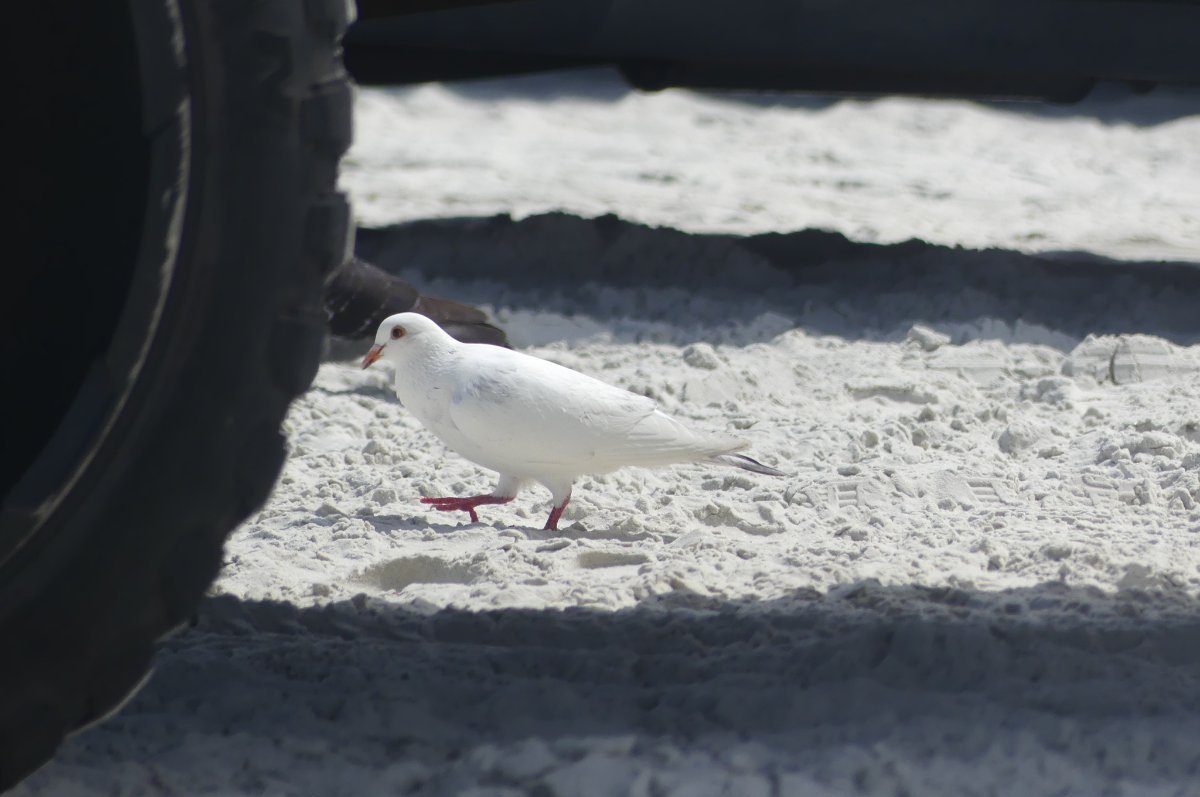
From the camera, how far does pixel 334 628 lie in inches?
89.6

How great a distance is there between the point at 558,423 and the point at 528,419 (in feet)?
0.21

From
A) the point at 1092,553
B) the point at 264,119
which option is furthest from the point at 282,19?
the point at 1092,553

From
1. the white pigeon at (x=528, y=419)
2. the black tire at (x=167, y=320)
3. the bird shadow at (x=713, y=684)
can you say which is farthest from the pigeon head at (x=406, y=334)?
the black tire at (x=167, y=320)

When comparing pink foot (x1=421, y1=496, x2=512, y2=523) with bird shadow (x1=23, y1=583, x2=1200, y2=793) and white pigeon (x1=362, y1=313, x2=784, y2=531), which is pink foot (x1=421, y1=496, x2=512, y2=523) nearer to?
white pigeon (x1=362, y1=313, x2=784, y2=531)

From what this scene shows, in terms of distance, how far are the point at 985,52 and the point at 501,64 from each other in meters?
2.00

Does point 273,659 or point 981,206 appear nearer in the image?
point 273,659

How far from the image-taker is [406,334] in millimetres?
3090

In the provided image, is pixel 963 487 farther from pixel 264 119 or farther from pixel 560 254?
pixel 560 254

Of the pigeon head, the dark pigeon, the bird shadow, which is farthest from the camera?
the dark pigeon

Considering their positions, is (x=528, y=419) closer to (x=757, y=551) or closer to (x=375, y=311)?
(x=757, y=551)

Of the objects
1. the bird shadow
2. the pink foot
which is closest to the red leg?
the pink foot

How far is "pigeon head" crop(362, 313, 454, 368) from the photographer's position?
3.07 metres

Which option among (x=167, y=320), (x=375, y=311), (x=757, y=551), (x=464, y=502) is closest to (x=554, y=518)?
(x=464, y=502)

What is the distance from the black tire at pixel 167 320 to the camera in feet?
4.54
